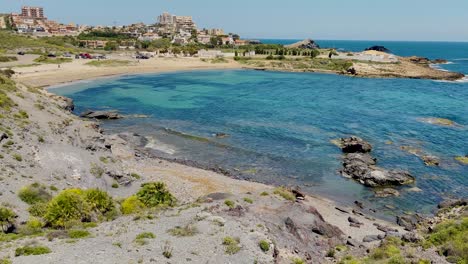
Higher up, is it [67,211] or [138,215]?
[67,211]

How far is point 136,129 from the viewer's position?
57.8m

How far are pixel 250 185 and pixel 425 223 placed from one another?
15.5 meters

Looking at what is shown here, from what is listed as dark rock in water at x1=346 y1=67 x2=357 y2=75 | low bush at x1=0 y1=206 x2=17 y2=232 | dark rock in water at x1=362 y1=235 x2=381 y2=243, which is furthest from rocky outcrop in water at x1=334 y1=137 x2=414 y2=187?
dark rock in water at x1=346 y1=67 x2=357 y2=75

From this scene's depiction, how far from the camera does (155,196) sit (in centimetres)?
2848

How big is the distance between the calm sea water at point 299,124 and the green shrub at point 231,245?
61.4ft

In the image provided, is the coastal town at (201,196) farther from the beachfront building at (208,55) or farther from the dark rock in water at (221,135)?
the beachfront building at (208,55)

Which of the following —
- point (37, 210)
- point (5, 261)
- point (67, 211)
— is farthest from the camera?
point (37, 210)

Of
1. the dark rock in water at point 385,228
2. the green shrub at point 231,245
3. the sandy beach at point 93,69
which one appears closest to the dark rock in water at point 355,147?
the dark rock in water at point 385,228

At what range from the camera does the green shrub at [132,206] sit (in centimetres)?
2650

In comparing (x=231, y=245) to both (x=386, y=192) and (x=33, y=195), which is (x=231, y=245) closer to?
(x=33, y=195)

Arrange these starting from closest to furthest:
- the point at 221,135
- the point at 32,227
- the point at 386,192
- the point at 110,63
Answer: the point at 32,227, the point at 386,192, the point at 221,135, the point at 110,63

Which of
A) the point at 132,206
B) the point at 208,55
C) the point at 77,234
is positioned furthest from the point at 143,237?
the point at 208,55

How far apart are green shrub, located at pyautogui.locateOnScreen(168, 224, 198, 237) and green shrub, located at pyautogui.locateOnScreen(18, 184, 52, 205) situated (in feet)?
32.5

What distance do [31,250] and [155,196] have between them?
1183 centimetres
